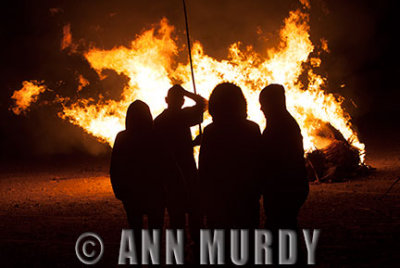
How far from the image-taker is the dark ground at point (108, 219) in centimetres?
532

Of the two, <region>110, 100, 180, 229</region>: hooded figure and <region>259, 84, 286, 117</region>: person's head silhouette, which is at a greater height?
<region>259, 84, 286, 117</region>: person's head silhouette

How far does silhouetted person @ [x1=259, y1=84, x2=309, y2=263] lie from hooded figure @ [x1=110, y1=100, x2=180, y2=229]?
149 cm

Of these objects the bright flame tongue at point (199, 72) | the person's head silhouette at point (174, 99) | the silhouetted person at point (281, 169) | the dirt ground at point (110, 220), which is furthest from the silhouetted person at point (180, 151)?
the bright flame tongue at point (199, 72)

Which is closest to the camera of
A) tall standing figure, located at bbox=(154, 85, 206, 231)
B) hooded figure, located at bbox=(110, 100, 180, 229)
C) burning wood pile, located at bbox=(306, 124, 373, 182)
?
hooded figure, located at bbox=(110, 100, 180, 229)

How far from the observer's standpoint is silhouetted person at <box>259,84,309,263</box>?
12.8 feet

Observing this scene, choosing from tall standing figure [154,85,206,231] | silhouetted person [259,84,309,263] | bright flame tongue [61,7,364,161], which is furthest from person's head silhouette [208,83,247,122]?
bright flame tongue [61,7,364,161]

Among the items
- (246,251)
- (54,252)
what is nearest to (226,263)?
(246,251)

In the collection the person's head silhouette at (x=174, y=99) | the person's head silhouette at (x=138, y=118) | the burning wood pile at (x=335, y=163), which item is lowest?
the person's head silhouette at (x=138, y=118)

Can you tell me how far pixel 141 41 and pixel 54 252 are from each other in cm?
716

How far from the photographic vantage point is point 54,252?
5.76 metres

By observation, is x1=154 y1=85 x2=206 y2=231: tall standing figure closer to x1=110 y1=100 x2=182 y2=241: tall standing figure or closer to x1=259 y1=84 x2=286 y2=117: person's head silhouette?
x1=110 y1=100 x2=182 y2=241: tall standing figure

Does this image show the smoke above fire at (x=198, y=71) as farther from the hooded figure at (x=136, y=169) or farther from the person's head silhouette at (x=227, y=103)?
the person's head silhouette at (x=227, y=103)

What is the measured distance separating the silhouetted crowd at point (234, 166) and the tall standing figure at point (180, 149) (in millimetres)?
476

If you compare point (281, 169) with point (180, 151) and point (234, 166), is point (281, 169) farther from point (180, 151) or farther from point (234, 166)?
point (180, 151)
